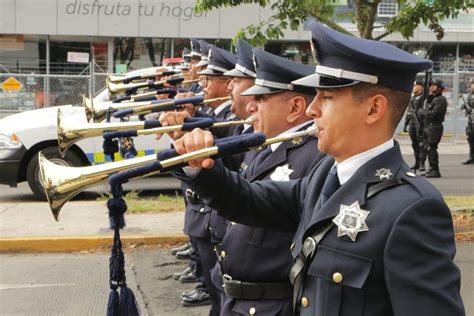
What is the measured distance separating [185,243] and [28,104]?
415 inches

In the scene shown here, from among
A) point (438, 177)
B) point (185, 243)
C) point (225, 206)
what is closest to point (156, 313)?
point (185, 243)

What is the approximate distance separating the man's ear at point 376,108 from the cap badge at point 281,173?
988 mm

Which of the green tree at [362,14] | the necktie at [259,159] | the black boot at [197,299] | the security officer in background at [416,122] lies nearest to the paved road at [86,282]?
Result: the black boot at [197,299]

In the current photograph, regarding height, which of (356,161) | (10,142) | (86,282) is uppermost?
(356,161)

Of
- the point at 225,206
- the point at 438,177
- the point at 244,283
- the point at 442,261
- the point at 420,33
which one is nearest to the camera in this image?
the point at 442,261

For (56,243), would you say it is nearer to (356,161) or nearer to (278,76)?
(278,76)

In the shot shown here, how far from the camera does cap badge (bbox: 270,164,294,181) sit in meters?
3.06

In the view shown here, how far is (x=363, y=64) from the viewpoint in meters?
2.11

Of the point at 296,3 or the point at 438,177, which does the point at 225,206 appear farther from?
the point at 438,177

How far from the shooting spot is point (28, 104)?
17.0 metres

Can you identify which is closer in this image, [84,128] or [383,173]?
[383,173]

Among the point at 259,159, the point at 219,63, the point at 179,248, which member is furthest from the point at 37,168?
the point at 259,159

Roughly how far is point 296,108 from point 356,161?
45.5 inches

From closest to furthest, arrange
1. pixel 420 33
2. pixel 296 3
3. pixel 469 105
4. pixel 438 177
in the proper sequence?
pixel 296 3 < pixel 438 177 < pixel 469 105 < pixel 420 33
